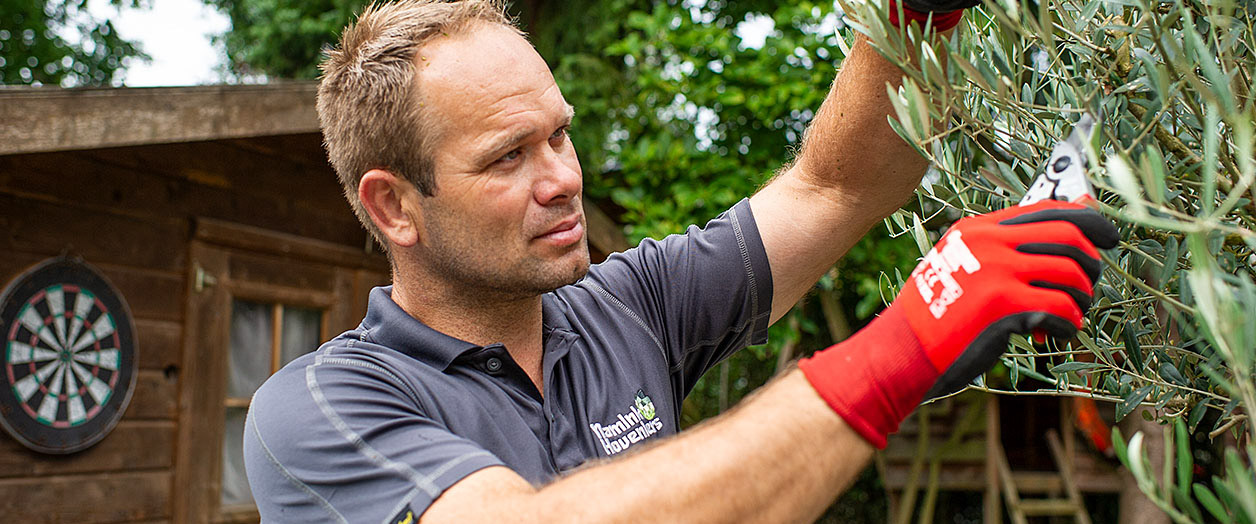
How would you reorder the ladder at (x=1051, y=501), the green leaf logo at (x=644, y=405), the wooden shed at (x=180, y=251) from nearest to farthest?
1. the green leaf logo at (x=644, y=405)
2. the wooden shed at (x=180, y=251)
3. the ladder at (x=1051, y=501)

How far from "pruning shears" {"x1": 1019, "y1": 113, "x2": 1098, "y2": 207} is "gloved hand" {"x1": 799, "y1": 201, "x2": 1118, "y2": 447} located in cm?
1

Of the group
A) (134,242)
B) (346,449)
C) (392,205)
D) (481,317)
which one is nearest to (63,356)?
(134,242)

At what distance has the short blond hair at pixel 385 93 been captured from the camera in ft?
6.25

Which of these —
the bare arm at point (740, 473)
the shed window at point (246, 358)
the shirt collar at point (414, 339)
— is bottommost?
the shed window at point (246, 358)

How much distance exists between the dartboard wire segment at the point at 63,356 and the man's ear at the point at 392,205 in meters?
2.98

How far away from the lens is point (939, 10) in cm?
143

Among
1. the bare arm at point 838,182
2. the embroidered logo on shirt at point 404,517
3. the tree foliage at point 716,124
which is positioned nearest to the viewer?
the embroidered logo on shirt at point 404,517

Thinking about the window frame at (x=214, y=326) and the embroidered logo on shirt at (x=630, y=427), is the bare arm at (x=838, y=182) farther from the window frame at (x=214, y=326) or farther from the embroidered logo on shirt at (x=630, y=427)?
the window frame at (x=214, y=326)

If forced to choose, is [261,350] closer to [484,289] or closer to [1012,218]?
[484,289]

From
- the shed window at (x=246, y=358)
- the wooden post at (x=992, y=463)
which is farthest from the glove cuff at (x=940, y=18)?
the wooden post at (x=992, y=463)

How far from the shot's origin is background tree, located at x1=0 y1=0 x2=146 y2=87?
492 inches

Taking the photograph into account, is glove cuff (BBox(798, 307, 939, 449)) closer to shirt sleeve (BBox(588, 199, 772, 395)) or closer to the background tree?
shirt sleeve (BBox(588, 199, 772, 395))

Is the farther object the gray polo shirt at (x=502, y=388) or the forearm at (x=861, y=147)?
the forearm at (x=861, y=147)

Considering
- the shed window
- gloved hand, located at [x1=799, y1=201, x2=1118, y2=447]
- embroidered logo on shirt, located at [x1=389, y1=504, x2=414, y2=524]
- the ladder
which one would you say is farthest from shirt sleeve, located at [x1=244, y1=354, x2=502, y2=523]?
the ladder
